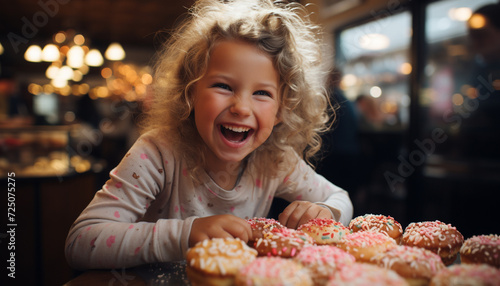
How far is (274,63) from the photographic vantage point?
1147 mm

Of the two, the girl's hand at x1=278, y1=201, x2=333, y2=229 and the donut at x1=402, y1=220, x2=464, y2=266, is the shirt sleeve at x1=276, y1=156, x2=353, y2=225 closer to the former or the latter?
the girl's hand at x1=278, y1=201, x2=333, y2=229

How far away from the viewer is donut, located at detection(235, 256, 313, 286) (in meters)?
0.65

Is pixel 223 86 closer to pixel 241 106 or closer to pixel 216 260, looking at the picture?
pixel 241 106

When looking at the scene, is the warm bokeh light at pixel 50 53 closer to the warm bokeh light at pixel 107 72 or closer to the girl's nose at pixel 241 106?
the girl's nose at pixel 241 106

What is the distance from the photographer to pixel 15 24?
8.69 m

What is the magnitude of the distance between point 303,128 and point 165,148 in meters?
0.52

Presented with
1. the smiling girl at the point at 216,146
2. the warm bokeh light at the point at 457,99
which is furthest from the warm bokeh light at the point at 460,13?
the smiling girl at the point at 216,146

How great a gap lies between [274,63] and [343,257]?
621 mm

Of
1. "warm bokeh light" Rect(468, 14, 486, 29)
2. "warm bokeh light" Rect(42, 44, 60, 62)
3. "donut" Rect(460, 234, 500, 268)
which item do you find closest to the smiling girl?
"donut" Rect(460, 234, 500, 268)

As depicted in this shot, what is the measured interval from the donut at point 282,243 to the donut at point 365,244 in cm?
10

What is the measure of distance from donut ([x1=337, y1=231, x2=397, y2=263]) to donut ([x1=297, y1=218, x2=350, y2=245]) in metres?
0.02

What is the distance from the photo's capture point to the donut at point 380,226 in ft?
3.56

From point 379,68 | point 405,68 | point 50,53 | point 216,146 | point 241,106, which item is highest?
point 50,53

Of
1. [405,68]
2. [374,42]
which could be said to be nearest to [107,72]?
[374,42]
